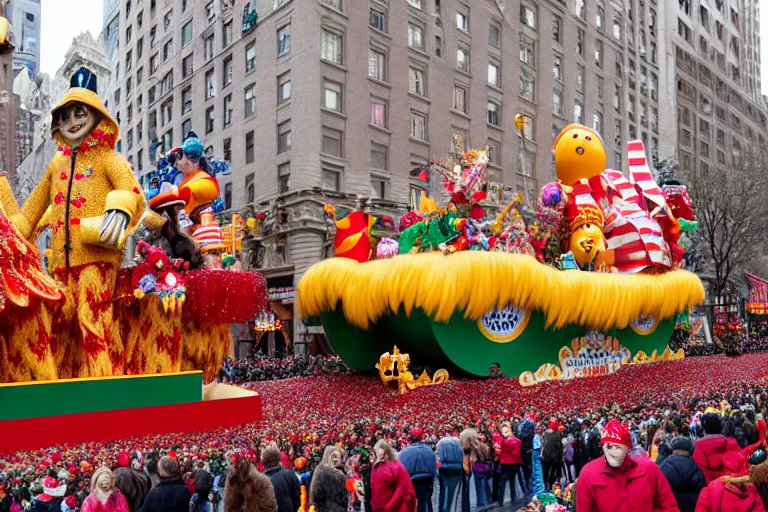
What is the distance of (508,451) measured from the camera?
281 inches

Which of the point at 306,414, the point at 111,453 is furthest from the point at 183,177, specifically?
the point at 111,453

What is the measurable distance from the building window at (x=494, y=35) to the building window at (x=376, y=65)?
615cm

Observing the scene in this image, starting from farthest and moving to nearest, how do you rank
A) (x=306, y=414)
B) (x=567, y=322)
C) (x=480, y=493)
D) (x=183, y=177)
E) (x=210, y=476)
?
(x=567, y=322), (x=183, y=177), (x=306, y=414), (x=480, y=493), (x=210, y=476)

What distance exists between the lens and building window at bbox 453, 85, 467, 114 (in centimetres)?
2481

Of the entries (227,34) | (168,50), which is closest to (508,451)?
(227,34)

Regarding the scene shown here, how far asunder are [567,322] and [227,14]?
643 inches

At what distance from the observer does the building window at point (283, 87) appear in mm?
20922

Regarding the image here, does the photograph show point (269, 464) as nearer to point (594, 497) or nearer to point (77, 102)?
point (594, 497)

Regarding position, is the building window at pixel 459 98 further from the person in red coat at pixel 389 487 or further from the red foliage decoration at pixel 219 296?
the person in red coat at pixel 389 487

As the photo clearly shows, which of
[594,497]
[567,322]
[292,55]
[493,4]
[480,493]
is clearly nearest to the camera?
[594,497]

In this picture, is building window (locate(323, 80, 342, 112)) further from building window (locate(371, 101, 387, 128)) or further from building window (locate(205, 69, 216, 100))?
building window (locate(205, 69, 216, 100))

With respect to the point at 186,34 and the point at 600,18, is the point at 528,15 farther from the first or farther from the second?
the point at 186,34

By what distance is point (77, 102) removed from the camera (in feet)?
25.2

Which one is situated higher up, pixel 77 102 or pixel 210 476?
pixel 77 102
